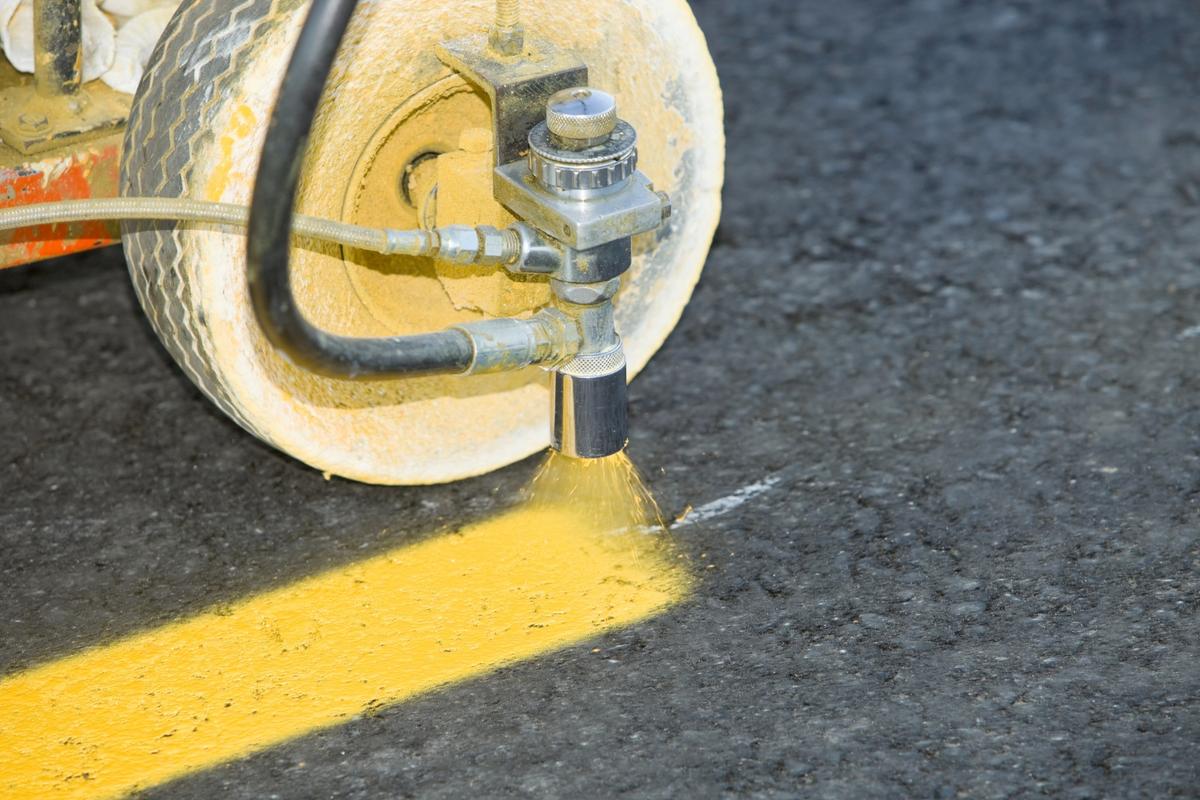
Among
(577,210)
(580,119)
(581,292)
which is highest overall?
(580,119)

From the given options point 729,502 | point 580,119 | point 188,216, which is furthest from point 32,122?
point 729,502

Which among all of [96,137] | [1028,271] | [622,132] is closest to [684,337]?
[1028,271]

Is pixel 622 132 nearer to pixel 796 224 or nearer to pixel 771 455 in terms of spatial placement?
pixel 771 455

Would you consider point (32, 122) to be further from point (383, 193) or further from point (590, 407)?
point (590, 407)

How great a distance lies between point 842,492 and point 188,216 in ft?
3.96

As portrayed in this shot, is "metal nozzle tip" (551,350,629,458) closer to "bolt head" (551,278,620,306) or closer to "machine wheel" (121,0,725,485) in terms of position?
"bolt head" (551,278,620,306)

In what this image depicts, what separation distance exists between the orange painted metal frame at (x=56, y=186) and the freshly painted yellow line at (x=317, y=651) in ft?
2.01

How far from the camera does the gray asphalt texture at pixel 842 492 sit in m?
2.23

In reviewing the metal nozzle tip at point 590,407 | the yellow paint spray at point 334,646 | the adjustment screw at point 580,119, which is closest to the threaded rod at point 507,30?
the adjustment screw at point 580,119

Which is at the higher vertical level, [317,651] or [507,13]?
[507,13]

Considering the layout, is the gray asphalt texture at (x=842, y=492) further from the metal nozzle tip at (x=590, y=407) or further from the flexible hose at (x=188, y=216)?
the flexible hose at (x=188, y=216)

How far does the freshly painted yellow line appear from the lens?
2260mm

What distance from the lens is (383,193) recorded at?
254 cm

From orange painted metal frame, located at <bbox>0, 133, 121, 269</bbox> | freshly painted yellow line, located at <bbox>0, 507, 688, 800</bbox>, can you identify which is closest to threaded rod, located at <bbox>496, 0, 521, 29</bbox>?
orange painted metal frame, located at <bbox>0, 133, 121, 269</bbox>
